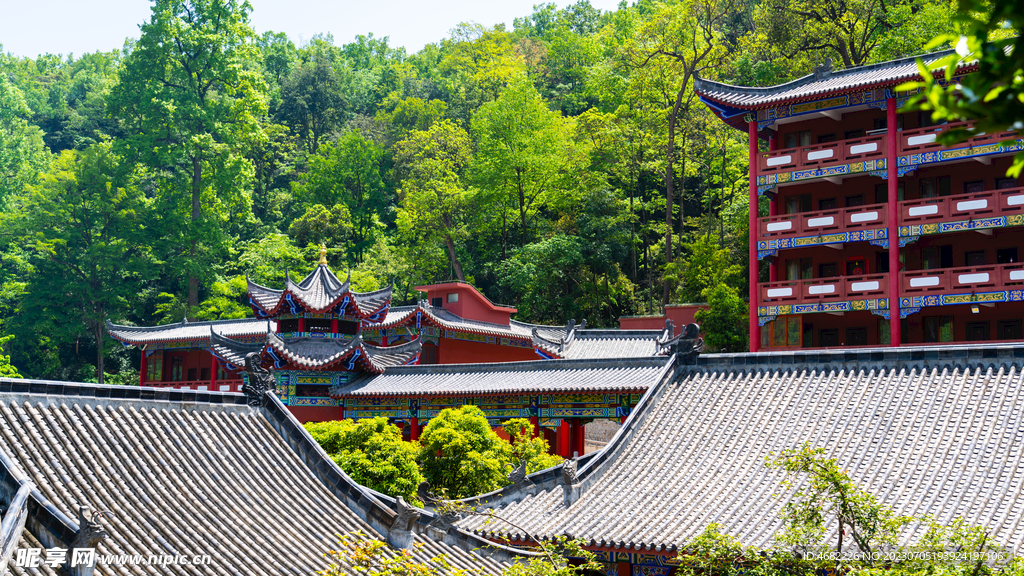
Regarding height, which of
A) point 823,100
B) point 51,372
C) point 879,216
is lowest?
point 51,372

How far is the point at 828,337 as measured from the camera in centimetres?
3180

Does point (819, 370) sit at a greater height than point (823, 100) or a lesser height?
lesser

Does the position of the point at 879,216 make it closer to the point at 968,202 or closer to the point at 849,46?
the point at 968,202

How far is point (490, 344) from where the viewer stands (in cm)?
4125

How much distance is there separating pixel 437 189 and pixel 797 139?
25011 mm

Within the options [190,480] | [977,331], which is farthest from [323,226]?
[190,480]

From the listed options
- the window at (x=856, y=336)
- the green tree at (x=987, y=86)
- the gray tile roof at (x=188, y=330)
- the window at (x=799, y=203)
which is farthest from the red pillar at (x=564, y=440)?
the green tree at (x=987, y=86)

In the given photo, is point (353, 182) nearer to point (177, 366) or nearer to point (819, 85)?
point (177, 366)

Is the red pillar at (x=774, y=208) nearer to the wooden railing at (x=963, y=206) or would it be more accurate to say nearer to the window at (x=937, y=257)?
the window at (x=937, y=257)

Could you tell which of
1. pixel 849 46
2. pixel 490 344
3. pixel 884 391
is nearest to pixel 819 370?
pixel 884 391

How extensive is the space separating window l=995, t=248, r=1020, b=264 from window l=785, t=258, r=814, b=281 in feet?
19.5

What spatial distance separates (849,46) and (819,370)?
3058cm

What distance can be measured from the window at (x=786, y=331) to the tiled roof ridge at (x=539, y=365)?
7.52m

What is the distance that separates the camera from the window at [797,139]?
3250 centimetres
